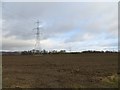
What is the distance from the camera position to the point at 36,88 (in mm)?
15961

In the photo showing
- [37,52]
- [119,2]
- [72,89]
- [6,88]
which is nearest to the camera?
[72,89]

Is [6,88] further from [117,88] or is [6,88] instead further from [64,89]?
[117,88]

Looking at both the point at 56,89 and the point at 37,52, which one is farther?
the point at 37,52

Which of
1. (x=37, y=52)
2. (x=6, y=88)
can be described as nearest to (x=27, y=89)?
(x=6, y=88)

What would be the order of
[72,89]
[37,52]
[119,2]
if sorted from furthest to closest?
[37,52]
[119,2]
[72,89]

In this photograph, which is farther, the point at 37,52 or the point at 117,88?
the point at 37,52

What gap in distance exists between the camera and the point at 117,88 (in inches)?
598

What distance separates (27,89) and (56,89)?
151 centimetres

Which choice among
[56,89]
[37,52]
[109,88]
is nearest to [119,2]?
[109,88]

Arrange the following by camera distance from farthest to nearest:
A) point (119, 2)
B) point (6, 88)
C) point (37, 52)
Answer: point (37, 52), point (119, 2), point (6, 88)

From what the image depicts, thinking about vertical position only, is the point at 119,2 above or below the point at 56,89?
above

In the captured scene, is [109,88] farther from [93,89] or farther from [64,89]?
[64,89]

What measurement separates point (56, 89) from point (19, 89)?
1.92 meters

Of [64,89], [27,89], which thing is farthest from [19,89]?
[64,89]
